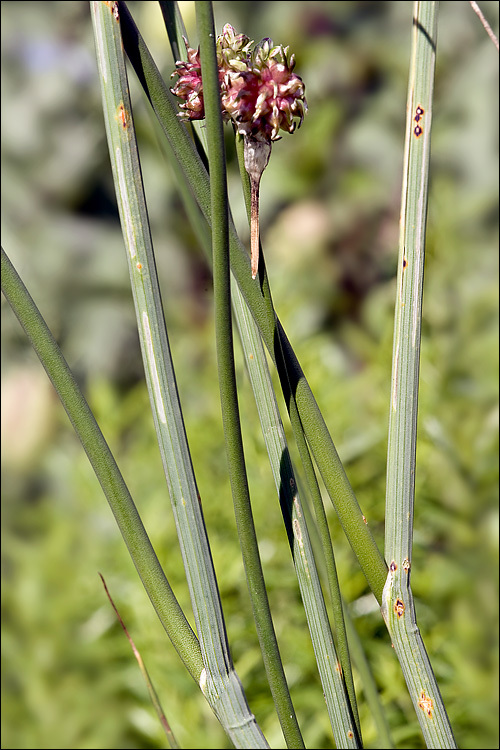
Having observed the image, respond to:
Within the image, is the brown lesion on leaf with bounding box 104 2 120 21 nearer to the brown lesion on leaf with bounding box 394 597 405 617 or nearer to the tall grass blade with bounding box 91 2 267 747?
the tall grass blade with bounding box 91 2 267 747

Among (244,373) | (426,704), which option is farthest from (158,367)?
(244,373)

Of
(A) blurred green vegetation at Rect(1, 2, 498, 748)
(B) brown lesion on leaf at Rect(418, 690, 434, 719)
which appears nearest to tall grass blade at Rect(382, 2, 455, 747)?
(B) brown lesion on leaf at Rect(418, 690, 434, 719)

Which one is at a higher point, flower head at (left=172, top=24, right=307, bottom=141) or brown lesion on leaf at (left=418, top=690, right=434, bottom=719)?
flower head at (left=172, top=24, right=307, bottom=141)

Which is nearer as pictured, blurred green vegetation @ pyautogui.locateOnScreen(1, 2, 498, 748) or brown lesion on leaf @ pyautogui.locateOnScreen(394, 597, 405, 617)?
brown lesion on leaf @ pyautogui.locateOnScreen(394, 597, 405, 617)

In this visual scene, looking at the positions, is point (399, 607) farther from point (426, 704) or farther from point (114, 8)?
point (114, 8)

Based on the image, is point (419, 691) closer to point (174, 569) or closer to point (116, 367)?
point (174, 569)

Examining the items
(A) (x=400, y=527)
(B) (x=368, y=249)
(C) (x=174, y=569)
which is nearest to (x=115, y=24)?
(A) (x=400, y=527)
